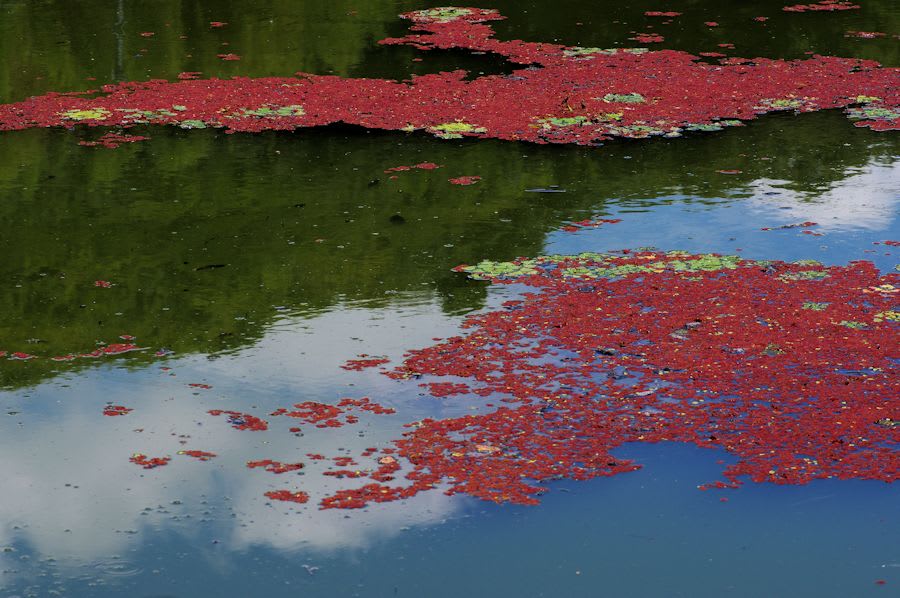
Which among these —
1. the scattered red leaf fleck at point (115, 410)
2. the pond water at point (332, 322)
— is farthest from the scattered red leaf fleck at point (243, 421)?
the scattered red leaf fleck at point (115, 410)

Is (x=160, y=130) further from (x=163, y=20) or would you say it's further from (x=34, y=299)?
(x=163, y=20)

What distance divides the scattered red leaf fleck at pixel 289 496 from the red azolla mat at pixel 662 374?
146mm

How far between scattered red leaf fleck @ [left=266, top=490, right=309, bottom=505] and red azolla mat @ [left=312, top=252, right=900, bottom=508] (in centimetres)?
15

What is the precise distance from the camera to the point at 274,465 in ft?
23.4

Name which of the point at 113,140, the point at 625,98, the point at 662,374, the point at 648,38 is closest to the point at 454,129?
the point at 625,98

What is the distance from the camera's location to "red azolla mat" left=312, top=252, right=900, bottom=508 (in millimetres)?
7051

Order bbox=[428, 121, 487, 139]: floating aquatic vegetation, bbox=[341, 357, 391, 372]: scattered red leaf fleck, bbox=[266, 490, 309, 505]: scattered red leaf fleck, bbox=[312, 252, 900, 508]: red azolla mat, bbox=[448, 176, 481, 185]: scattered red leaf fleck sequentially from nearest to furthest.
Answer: bbox=[266, 490, 309, 505]: scattered red leaf fleck
bbox=[312, 252, 900, 508]: red azolla mat
bbox=[341, 357, 391, 372]: scattered red leaf fleck
bbox=[448, 176, 481, 185]: scattered red leaf fleck
bbox=[428, 121, 487, 139]: floating aquatic vegetation

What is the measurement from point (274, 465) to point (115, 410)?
4.64ft

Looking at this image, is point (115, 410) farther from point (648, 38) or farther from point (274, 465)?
point (648, 38)

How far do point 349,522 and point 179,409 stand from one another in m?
1.93

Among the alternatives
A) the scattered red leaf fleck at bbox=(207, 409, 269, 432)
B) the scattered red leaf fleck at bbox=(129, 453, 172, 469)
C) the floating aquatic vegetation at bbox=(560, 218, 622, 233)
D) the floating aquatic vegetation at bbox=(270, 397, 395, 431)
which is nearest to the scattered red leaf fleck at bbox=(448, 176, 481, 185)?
the floating aquatic vegetation at bbox=(560, 218, 622, 233)

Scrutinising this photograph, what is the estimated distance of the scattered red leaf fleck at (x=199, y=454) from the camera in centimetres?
725

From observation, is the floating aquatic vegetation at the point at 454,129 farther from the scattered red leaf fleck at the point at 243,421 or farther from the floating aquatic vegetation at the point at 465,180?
the scattered red leaf fleck at the point at 243,421

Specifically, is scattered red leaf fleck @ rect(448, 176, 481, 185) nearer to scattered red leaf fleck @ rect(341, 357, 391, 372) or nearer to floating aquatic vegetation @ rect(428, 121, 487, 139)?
floating aquatic vegetation @ rect(428, 121, 487, 139)
